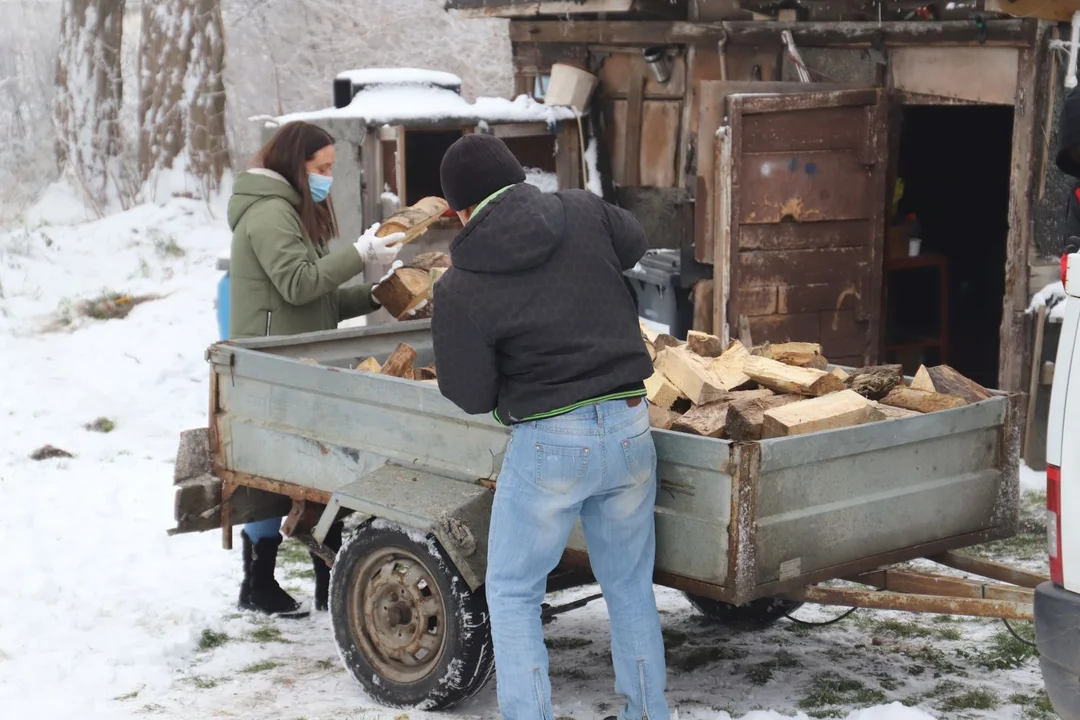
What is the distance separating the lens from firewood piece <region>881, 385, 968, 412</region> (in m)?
4.50

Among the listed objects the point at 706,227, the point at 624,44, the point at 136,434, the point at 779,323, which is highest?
the point at 624,44

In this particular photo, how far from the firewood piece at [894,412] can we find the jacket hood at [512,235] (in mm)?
1278

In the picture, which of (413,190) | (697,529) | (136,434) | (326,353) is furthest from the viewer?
(413,190)

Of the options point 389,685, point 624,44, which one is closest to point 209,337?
point 624,44

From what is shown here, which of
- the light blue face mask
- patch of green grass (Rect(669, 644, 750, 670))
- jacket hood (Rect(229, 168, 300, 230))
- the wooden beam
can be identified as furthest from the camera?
the wooden beam

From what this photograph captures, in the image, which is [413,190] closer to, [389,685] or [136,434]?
[136,434]

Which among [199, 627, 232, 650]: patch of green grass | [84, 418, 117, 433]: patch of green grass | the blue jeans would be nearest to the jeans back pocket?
the blue jeans

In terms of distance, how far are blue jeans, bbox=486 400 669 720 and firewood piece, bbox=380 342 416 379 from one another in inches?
51.8

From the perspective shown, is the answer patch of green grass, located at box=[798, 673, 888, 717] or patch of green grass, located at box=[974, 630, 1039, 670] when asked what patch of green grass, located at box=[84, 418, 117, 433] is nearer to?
patch of green grass, located at box=[798, 673, 888, 717]

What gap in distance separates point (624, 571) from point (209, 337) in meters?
8.26

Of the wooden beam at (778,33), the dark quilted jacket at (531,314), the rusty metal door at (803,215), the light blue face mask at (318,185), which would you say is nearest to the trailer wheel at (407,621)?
the dark quilted jacket at (531,314)


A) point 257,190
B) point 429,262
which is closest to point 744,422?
point 429,262

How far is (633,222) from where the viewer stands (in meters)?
4.12

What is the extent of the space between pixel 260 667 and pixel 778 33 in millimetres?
5895
